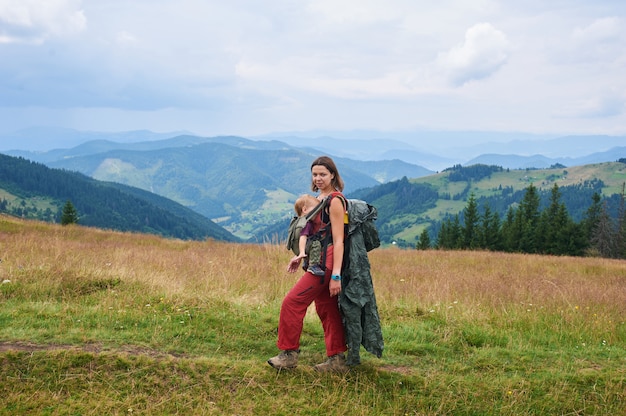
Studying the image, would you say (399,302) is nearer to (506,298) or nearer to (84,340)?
(506,298)

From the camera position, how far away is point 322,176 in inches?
190

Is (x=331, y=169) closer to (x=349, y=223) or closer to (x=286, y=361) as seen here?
(x=349, y=223)

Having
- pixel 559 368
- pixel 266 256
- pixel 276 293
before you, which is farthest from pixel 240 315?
pixel 266 256

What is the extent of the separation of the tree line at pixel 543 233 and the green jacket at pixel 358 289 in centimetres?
4818

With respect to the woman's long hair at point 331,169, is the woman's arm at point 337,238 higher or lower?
lower

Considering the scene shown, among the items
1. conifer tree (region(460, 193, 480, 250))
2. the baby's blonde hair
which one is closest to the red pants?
the baby's blonde hair

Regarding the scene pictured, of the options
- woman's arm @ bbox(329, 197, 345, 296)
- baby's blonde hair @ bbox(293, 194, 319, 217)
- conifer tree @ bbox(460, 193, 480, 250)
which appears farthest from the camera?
conifer tree @ bbox(460, 193, 480, 250)

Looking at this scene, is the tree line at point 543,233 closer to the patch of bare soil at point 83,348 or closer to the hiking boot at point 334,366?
the hiking boot at point 334,366

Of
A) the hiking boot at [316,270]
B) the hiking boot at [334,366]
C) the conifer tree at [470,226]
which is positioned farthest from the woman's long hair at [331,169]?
the conifer tree at [470,226]

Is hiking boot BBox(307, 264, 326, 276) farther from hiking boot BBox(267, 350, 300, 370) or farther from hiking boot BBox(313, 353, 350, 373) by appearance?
hiking boot BBox(313, 353, 350, 373)

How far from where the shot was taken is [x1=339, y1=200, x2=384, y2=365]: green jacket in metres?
4.92

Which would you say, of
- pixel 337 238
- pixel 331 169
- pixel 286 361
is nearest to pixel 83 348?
pixel 286 361

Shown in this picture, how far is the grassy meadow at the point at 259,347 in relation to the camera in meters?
4.54

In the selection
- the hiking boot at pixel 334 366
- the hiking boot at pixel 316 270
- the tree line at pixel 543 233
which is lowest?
the tree line at pixel 543 233
